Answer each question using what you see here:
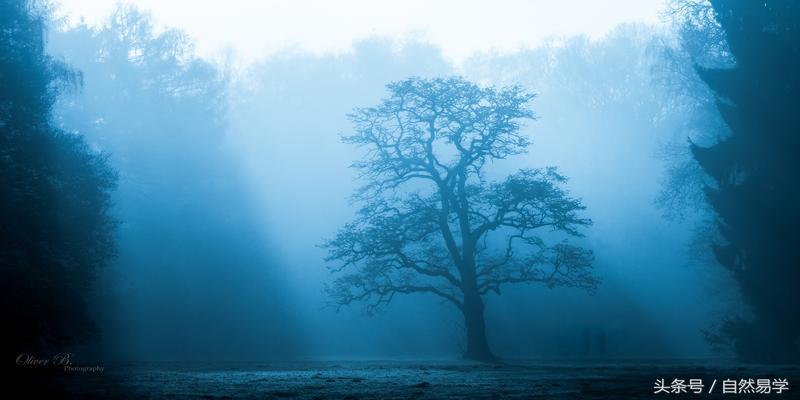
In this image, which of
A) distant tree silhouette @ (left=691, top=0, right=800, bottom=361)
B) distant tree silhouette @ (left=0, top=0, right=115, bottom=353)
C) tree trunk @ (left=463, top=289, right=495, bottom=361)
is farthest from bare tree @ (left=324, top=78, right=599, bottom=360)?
distant tree silhouette @ (left=0, top=0, right=115, bottom=353)

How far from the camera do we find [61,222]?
2178cm

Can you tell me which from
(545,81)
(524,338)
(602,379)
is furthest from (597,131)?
(602,379)

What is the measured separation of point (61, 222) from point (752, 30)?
18.7 m

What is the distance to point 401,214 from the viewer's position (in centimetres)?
2555

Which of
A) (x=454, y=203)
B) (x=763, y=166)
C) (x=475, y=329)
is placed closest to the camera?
Answer: (x=763, y=166)

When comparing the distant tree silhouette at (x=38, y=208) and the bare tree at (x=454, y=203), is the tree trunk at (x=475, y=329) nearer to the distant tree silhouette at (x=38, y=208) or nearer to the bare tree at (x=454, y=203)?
the bare tree at (x=454, y=203)

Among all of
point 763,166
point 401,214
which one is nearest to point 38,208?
point 401,214

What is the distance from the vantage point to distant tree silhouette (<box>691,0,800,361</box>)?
19.1 metres

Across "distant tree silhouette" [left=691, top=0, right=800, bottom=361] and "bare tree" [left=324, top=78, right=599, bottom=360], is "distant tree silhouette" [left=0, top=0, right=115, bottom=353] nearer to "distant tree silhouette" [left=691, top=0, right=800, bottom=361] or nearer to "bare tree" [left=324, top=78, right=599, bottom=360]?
"bare tree" [left=324, top=78, right=599, bottom=360]

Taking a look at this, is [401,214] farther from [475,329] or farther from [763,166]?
[763,166]

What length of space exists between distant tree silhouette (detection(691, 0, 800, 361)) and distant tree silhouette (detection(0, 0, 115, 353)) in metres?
17.0

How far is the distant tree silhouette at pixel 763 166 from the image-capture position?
752 inches

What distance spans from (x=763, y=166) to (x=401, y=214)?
421 inches

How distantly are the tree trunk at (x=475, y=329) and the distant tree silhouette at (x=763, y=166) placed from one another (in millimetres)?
7351
